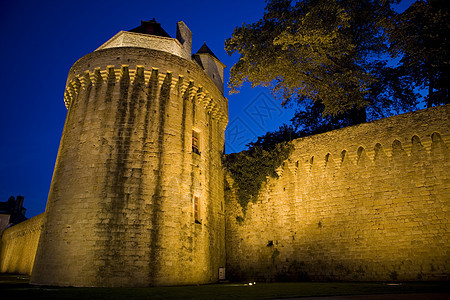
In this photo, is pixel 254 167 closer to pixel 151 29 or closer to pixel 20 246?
pixel 151 29

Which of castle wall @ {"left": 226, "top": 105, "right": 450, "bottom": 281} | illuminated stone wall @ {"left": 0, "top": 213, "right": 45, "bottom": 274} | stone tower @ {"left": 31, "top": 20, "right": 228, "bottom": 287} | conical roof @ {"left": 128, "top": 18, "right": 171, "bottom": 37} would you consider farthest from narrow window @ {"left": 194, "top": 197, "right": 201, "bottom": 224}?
illuminated stone wall @ {"left": 0, "top": 213, "right": 45, "bottom": 274}

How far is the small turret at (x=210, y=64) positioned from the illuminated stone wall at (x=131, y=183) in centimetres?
537

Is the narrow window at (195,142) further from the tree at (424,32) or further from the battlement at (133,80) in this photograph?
the tree at (424,32)

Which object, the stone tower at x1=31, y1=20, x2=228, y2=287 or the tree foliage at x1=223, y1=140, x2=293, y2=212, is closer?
the stone tower at x1=31, y1=20, x2=228, y2=287

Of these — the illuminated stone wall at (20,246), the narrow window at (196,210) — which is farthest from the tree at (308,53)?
the illuminated stone wall at (20,246)

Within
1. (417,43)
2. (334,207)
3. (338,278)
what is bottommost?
(338,278)

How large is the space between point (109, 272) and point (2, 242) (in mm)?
31535

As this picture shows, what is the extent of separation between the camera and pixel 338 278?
11.3 meters

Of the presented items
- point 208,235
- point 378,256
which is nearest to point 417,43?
point 378,256

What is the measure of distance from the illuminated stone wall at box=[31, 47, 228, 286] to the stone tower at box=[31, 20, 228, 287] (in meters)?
0.04

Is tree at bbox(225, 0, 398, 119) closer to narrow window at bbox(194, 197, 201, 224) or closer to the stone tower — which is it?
the stone tower

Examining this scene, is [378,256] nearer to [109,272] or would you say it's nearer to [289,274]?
[289,274]

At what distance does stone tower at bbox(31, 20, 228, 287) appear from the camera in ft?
32.6

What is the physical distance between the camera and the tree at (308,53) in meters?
13.7
